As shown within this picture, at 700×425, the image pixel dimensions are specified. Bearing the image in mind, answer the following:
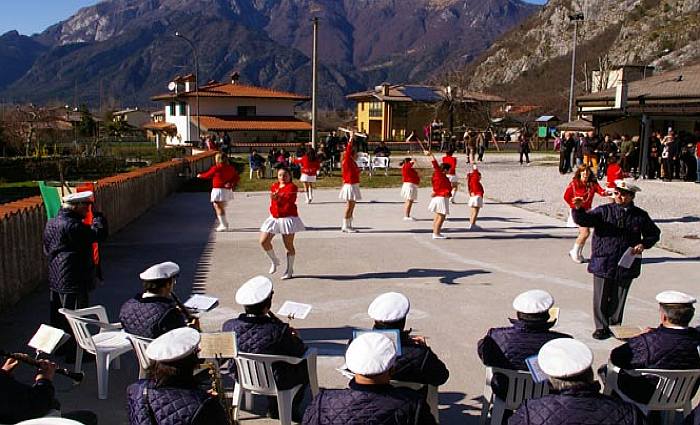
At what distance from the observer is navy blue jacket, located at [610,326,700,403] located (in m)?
4.82

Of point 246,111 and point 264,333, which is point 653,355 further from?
point 246,111

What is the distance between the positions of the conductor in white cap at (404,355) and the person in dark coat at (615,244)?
348cm

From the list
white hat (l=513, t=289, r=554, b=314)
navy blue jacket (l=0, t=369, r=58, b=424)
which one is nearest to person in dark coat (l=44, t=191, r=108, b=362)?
navy blue jacket (l=0, t=369, r=58, b=424)

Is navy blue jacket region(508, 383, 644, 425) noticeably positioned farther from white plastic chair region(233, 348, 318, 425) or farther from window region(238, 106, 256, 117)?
window region(238, 106, 256, 117)

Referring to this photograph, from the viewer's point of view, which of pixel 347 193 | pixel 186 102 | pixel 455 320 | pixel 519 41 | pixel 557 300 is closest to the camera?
pixel 455 320

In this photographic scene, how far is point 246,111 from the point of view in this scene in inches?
2482

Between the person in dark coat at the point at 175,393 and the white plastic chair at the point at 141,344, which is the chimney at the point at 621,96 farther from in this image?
the person in dark coat at the point at 175,393

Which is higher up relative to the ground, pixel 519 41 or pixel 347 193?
pixel 519 41

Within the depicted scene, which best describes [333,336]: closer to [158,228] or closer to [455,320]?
[455,320]

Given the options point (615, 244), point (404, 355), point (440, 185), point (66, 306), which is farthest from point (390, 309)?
point (440, 185)

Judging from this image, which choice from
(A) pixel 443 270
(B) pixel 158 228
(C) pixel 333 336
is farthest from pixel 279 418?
(B) pixel 158 228

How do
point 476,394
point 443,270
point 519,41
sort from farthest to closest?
point 519,41
point 443,270
point 476,394

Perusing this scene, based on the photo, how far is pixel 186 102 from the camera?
6231cm

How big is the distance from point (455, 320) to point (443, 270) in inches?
111
